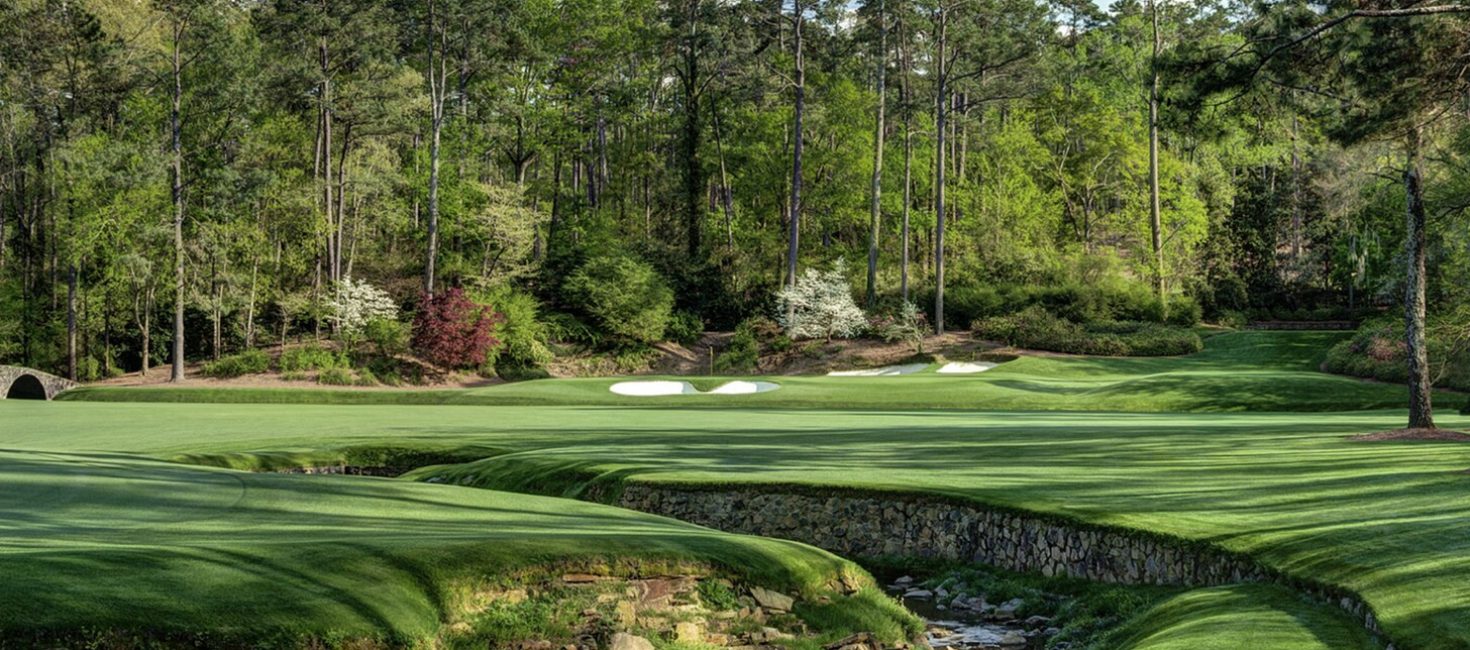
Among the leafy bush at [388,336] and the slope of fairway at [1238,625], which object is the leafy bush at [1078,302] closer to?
the leafy bush at [388,336]

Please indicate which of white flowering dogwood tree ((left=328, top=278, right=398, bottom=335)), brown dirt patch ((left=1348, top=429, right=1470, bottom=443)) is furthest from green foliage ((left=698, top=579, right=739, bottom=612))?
white flowering dogwood tree ((left=328, top=278, right=398, bottom=335))

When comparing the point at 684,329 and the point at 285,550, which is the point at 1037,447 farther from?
the point at 684,329

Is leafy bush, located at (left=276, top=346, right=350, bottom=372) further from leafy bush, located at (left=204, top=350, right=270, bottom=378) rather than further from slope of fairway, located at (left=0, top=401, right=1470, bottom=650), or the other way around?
slope of fairway, located at (left=0, top=401, right=1470, bottom=650)

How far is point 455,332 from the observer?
48750 millimetres

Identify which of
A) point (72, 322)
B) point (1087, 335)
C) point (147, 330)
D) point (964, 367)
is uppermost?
point (72, 322)

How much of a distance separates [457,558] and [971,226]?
5360 cm

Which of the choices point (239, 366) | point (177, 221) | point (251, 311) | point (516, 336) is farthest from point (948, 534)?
point (251, 311)

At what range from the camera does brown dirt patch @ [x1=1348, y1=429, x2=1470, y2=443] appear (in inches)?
763

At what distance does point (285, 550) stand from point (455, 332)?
131 ft

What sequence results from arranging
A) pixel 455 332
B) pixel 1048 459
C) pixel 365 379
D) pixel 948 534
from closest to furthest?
pixel 948 534
pixel 1048 459
pixel 365 379
pixel 455 332

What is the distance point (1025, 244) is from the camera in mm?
58656

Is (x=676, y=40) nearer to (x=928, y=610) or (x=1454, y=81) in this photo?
(x=1454, y=81)

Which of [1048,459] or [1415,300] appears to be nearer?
[1048,459]

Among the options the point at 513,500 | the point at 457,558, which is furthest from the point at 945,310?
the point at 457,558
